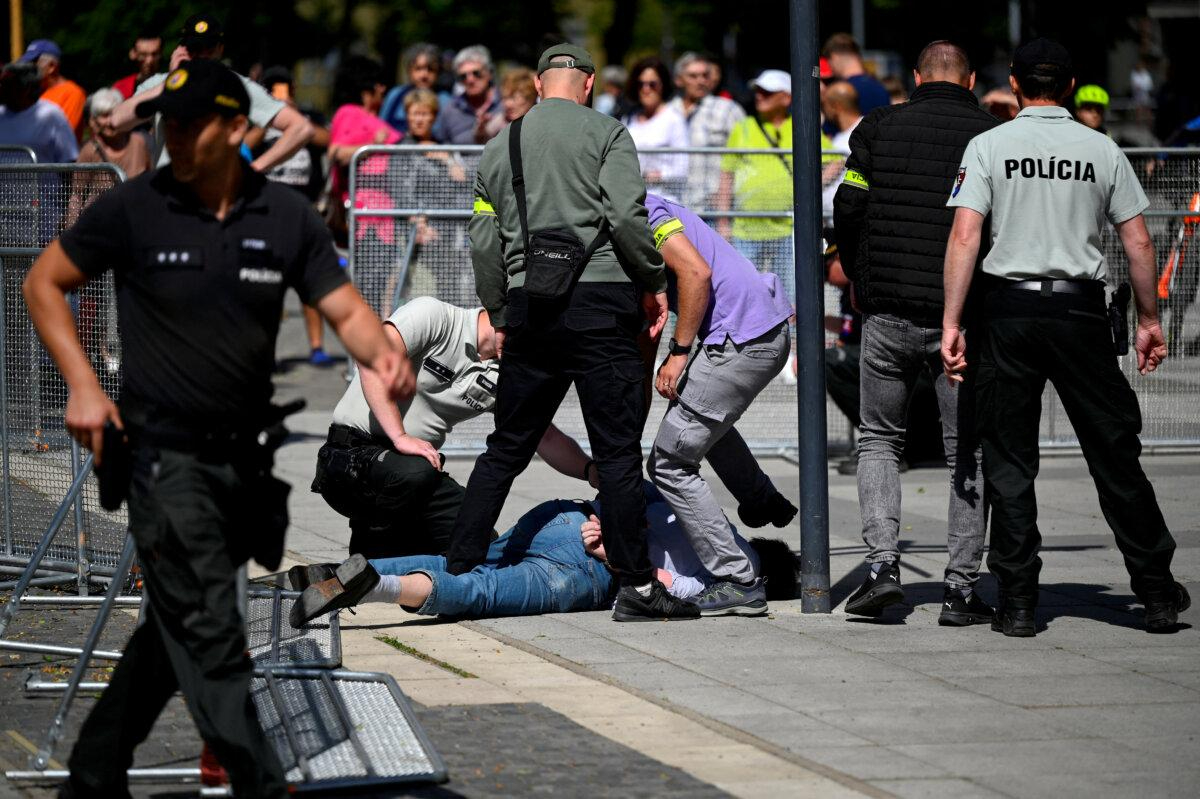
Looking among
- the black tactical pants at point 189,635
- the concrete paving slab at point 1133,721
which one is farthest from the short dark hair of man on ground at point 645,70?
Result: the black tactical pants at point 189,635

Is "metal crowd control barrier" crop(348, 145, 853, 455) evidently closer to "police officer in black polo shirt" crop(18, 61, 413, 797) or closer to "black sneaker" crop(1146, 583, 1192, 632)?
"black sneaker" crop(1146, 583, 1192, 632)

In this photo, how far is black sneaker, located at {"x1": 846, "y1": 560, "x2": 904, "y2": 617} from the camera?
6406 mm

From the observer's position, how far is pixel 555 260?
248 inches

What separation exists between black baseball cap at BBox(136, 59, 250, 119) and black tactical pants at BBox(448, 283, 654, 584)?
2.29 metres

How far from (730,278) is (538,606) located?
142 cm

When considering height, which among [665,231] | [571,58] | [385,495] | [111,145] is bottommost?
[385,495]

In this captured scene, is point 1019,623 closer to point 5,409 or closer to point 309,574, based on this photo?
point 309,574

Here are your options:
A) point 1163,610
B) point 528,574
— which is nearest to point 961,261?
point 1163,610

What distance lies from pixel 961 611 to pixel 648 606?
44.5 inches

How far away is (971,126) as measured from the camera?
653 centimetres

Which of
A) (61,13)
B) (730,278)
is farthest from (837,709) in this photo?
(61,13)

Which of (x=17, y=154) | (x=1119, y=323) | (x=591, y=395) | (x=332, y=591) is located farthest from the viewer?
(x=17, y=154)

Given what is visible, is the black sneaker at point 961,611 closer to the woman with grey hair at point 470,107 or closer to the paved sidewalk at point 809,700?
the paved sidewalk at point 809,700

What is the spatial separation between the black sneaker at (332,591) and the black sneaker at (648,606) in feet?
3.58
